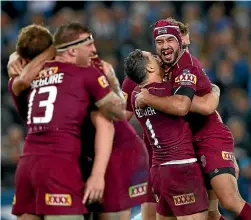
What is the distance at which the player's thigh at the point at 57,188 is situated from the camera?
6016 mm

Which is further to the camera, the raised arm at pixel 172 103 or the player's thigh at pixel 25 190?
the raised arm at pixel 172 103

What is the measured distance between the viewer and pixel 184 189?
746 centimetres

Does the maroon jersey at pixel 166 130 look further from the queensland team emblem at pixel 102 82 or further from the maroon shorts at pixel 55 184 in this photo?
the maroon shorts at pixel 55 184

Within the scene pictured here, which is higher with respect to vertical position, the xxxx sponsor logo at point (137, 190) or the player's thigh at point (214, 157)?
the xxxx sponsor logo at point (137, 190)

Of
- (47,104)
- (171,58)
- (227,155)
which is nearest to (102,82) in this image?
(47,104)

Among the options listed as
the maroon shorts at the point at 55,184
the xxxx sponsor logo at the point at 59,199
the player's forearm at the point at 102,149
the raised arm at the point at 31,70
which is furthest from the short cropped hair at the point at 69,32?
the xxxx sponsor logo at the point at 59,199

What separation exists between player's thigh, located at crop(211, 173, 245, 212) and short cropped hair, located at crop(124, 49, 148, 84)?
1.18 m

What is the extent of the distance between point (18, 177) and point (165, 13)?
30.7 ft

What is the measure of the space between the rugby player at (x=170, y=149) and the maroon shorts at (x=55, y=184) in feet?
5.11

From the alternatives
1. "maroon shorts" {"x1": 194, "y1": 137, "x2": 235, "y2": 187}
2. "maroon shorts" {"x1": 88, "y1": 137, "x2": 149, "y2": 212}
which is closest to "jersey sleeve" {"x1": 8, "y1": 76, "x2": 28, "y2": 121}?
"maroon shorts" {"x1": 88, "y1": 137, "x2": 149, "y2": 212}

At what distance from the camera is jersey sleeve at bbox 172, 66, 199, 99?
7297 millimetres

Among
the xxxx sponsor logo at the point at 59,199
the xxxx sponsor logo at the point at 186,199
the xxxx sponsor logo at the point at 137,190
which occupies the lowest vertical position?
the xxxx sponsor logo at the point at 186,199

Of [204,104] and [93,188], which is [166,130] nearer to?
[204,104]

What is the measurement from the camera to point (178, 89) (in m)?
7.31
